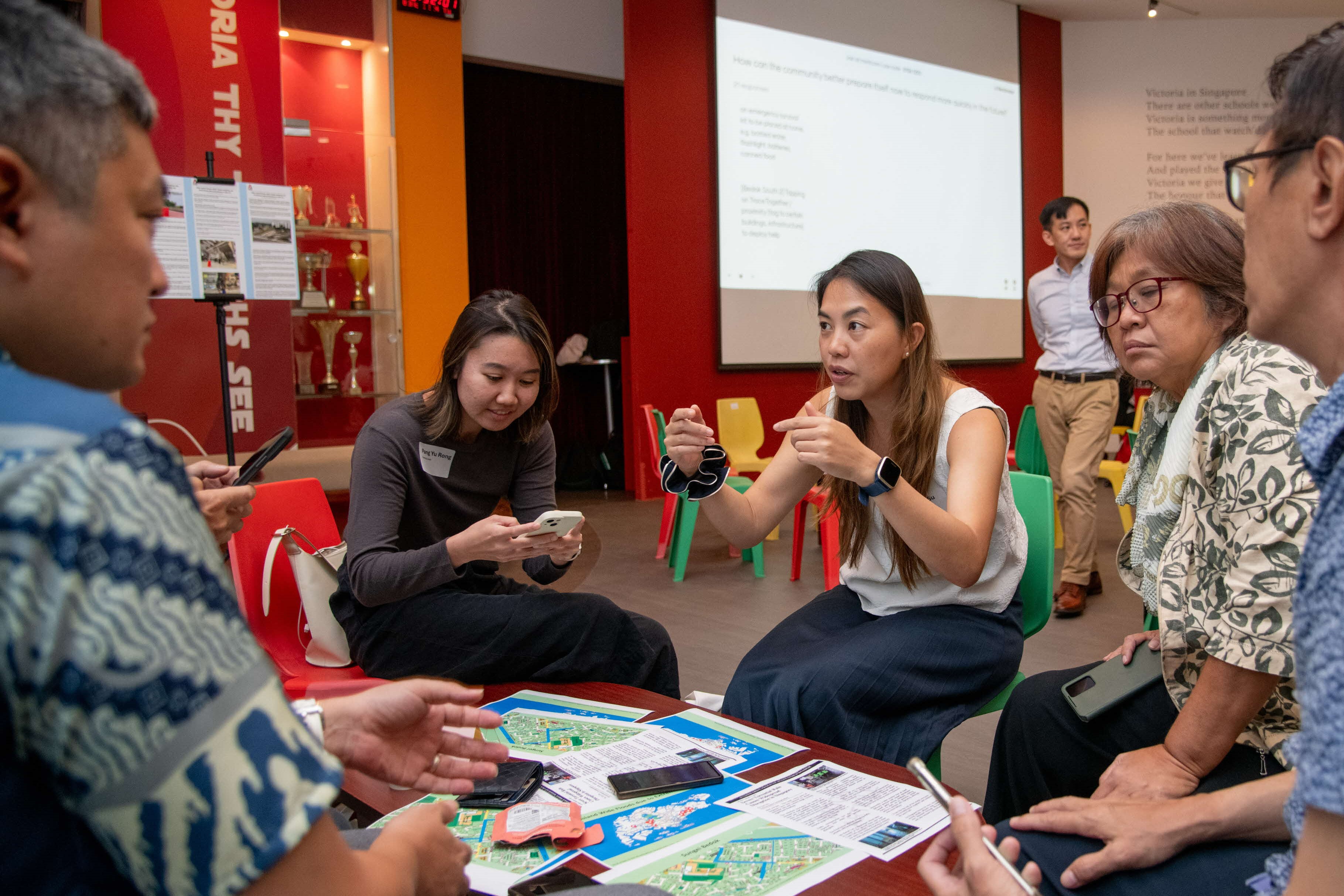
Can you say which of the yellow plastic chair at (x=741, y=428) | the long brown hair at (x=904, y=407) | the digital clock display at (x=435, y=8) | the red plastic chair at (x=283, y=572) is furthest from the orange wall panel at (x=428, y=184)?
the long brown hair at (x=904, y=407)

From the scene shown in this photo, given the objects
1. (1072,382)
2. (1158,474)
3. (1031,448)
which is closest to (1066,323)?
(1072,382)

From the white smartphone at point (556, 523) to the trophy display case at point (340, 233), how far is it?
386 cm

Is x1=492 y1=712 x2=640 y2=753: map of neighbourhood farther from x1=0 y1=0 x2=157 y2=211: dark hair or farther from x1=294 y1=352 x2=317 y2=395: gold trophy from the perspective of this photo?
x1=294 y1=352 x2=317 y2=395: gold trophy

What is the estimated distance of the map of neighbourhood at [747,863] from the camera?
108cm

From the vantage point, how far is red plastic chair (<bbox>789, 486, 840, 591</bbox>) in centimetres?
434

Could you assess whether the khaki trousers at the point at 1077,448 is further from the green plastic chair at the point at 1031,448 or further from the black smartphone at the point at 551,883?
the black smartphone at the point at 551,883

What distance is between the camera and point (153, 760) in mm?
510

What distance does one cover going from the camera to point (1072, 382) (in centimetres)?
477

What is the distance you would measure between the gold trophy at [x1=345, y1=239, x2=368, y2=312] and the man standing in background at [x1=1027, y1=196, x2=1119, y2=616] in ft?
12.7

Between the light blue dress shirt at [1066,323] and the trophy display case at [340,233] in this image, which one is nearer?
the light blue dress shirt at [1066,323]

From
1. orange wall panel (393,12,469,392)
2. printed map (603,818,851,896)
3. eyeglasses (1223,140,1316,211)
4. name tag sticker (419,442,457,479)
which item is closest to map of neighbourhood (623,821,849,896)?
printed map (603,818,851,896)

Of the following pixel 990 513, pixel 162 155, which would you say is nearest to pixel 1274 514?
pixel 990 513

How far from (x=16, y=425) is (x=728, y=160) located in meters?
6.59

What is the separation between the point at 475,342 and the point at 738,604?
96.5 inches
